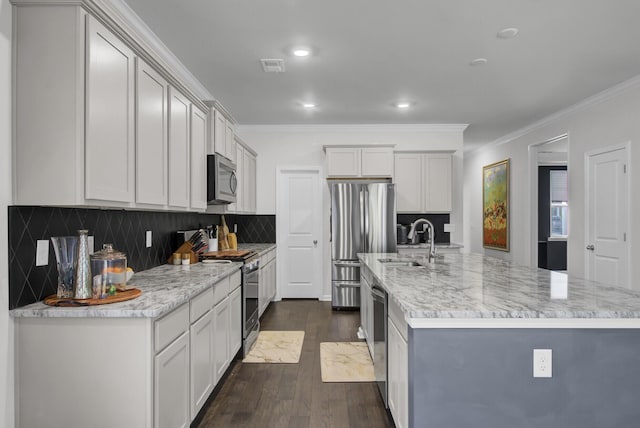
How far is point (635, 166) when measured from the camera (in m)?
4.20

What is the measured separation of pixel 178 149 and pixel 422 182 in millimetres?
3996

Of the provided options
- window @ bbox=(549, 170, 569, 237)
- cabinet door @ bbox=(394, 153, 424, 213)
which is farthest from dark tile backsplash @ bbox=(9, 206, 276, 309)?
window @ bbox=(549, 170, 569, 237)

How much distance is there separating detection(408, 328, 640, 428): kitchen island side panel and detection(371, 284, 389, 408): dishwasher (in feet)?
2.57

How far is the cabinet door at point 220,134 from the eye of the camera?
12.0 ft

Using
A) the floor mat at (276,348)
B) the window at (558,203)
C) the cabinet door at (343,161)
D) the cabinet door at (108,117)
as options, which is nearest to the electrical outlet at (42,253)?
the cabinet door at (108,117)

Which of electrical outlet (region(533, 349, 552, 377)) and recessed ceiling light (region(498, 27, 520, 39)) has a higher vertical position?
recessed ceiling light (region(498, 27, 520, 39))

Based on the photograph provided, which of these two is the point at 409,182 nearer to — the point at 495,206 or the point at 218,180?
the point at 495,206

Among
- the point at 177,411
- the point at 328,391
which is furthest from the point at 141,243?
the point at 328,391

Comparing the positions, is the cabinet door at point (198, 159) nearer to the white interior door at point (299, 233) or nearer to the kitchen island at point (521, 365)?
the kitchen island at point (521, 365)

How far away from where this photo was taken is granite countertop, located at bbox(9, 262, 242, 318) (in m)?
1.72

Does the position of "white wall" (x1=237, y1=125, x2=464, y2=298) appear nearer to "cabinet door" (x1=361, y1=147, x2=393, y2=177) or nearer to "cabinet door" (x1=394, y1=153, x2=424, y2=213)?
"cabinet door" (x1=394, y1=153, x2=424, y2=213)

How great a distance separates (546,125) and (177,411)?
6.09 meters

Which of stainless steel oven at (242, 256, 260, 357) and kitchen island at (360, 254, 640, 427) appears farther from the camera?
stainless steel oven at (242, 256, 260, 357)

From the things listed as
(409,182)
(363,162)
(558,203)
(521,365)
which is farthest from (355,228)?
(558,203)
